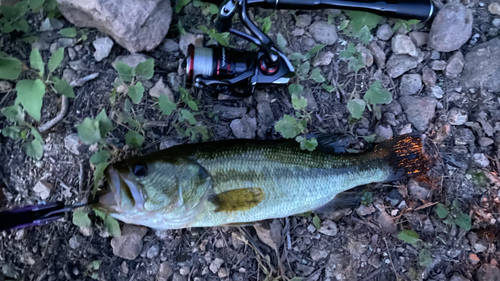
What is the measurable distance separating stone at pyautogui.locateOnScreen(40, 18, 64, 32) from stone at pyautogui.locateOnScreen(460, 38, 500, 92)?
3523mm

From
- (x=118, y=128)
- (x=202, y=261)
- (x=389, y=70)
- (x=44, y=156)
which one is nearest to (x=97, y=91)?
(x=118, y=128)

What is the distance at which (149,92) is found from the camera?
262 centimetres

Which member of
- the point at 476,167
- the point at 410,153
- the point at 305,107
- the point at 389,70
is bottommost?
the point at 476,167

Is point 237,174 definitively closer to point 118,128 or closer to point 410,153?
point 118,128

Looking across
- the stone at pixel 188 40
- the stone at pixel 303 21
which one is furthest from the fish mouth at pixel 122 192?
the stone at pixel 303 21

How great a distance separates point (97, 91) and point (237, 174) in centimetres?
139

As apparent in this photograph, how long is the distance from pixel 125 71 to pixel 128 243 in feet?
4.36

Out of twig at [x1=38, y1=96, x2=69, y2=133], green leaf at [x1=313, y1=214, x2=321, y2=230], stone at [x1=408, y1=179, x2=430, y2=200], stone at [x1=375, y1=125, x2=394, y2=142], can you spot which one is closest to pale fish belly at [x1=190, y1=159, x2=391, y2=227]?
green leaf at [x1=313, y1=214, x2=321, y2=230]

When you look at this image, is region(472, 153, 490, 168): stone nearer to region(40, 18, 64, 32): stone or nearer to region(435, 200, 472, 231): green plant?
region(435, 200, 472, 231): green plant

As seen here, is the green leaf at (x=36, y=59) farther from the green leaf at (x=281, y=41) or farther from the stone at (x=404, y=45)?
the stone at (x=404, y=45)

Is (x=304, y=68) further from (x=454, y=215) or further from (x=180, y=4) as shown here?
(x=454, y=215)

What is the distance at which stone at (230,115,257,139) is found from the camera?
2611mm

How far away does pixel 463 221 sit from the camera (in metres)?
2.61

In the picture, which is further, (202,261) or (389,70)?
(389,70)
